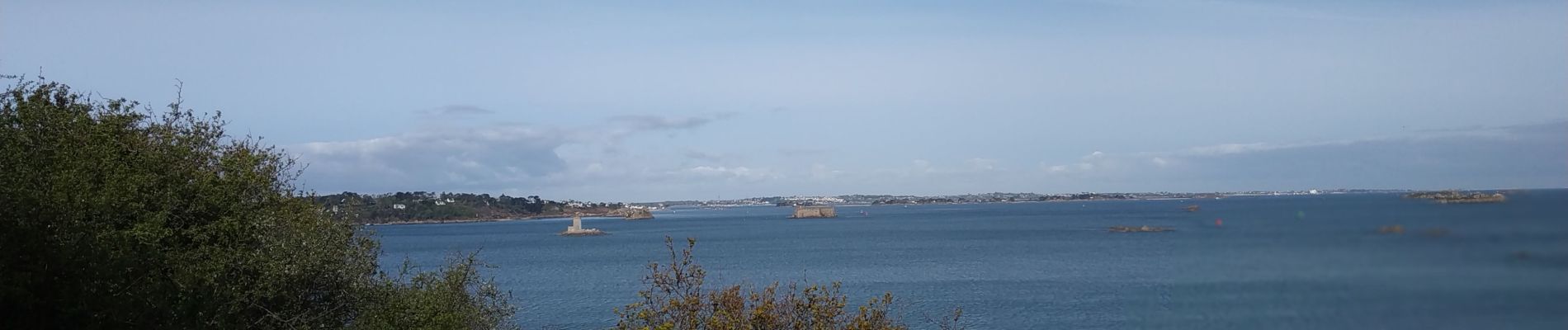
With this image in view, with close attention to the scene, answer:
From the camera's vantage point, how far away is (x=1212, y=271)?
2208cm

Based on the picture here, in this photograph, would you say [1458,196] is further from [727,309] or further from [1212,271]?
[727,309]

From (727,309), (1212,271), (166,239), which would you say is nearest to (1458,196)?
(1212,271)

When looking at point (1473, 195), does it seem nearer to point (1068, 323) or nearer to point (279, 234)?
point (279, 234)

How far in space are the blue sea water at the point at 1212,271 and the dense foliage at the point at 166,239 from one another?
6.49m

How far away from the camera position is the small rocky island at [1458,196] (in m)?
19.8

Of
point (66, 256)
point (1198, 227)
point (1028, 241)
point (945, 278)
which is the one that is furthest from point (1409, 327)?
point (1028, 241)

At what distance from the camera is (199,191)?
17.7 metres

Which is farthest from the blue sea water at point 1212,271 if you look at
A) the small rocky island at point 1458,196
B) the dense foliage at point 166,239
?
the dense foliage at point 166,239

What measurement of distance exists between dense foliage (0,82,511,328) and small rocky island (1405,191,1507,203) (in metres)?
17.4

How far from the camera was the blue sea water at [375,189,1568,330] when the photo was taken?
63.4ft

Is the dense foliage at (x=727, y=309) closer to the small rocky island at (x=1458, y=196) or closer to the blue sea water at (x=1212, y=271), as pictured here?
the blue sea water at (x=1212, y=271)

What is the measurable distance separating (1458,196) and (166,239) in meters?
20.8

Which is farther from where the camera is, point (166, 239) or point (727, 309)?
point (166, 239)

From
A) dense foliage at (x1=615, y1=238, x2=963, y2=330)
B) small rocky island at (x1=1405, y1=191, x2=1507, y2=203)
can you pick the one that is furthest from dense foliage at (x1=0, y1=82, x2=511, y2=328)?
small rocky island at (x1=1405, y1=191, x2=1507, y2=203)
